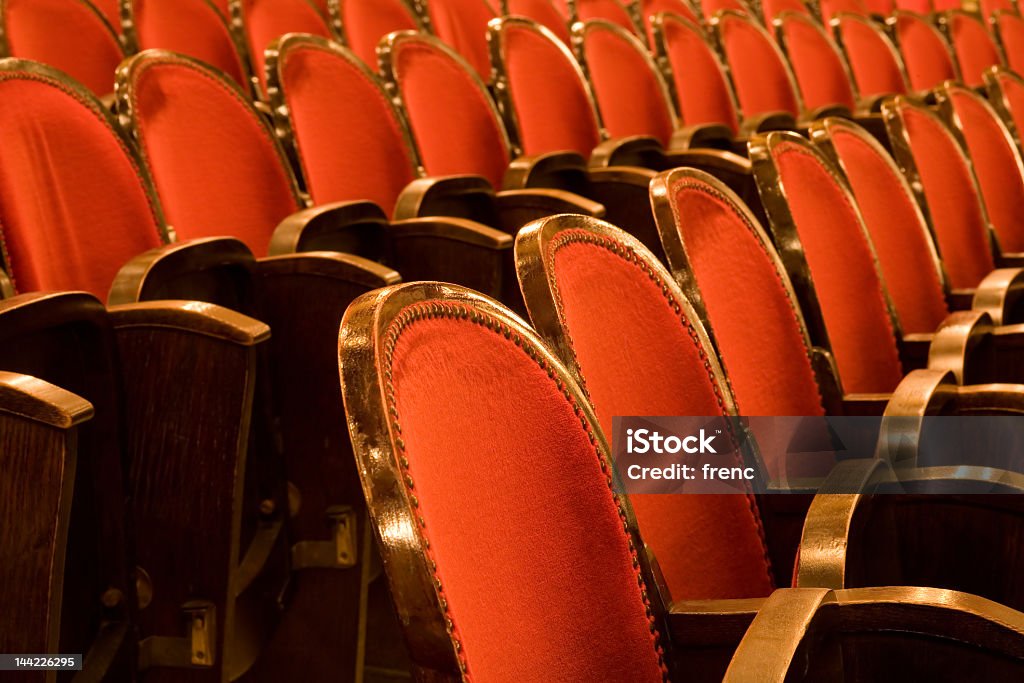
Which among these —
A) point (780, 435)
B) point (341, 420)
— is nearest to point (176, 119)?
point (341, 420)

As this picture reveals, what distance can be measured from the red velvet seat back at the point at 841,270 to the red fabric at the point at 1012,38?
785 millimetres

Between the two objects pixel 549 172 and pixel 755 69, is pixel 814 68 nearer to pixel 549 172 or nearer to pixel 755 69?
pixel 755 69

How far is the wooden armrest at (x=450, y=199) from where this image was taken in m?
0.45

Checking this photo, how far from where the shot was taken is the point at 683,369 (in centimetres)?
28

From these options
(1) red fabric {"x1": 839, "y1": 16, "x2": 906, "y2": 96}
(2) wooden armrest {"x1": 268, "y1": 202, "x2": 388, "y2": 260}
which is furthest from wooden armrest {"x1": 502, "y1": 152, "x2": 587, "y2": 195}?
(1) red fabric {"x1": 839, "y1": 16, "x2": 906, "y2": 96}

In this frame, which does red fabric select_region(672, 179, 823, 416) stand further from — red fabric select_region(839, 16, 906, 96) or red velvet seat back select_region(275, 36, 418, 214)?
red fabric select_region(839, 16, 906, 96)

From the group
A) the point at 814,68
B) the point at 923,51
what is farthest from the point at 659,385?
the point at 923,51

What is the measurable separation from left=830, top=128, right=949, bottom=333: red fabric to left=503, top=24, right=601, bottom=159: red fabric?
0.18 meters

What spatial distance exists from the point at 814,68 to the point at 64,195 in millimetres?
675

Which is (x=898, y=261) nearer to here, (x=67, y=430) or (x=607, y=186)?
(x=607, y=186)

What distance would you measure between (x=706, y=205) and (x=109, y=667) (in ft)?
0.66

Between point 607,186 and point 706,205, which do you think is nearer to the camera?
point 706,205

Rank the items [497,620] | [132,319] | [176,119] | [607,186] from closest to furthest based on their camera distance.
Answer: [497,620] < [132,319] < [176,119] < [607,186]

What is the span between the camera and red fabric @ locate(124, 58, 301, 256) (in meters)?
0.41
